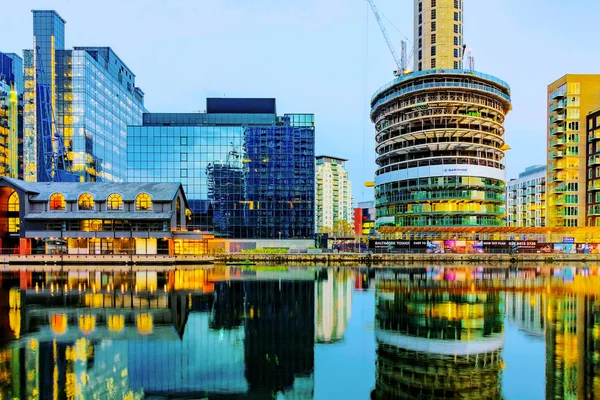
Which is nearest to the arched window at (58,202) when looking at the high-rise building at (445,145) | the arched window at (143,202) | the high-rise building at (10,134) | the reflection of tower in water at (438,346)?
the arched window at (143,202)

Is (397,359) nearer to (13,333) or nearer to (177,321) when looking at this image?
(177,321)

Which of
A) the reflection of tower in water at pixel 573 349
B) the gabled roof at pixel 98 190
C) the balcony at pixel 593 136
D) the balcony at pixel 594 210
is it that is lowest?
the reflection of tower in water at pixel 573 349

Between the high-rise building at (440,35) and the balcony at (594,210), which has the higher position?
the high-rise building at (440,35)

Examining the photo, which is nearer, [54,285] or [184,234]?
[54,285]

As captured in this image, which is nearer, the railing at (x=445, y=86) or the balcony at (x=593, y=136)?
the railing at (x=445, y=86)

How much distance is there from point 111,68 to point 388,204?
123 m

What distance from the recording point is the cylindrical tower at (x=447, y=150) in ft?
404

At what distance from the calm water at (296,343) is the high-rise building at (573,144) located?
331 feet

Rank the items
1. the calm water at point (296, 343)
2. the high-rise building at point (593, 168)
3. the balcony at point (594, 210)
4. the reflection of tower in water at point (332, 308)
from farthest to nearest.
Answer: the high-rise building at point (593, 168) → the balcony at point (594, 210) → the reflection of tower in water at point (332, 308) → the calm water at point (296, 343)

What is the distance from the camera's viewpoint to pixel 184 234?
93.0 meters

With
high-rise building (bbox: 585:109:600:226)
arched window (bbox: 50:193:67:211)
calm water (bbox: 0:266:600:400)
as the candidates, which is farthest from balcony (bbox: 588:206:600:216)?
arched window (bbox: 50:193:67:211)

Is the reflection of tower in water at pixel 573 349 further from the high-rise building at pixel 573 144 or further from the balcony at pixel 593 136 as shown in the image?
the high-rise building at pixel 573 144

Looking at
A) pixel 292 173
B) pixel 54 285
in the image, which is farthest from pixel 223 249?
pixel 54 285

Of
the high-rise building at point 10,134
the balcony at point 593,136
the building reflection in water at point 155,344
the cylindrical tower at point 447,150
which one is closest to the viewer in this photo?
the building reflection in water at point 155,344
